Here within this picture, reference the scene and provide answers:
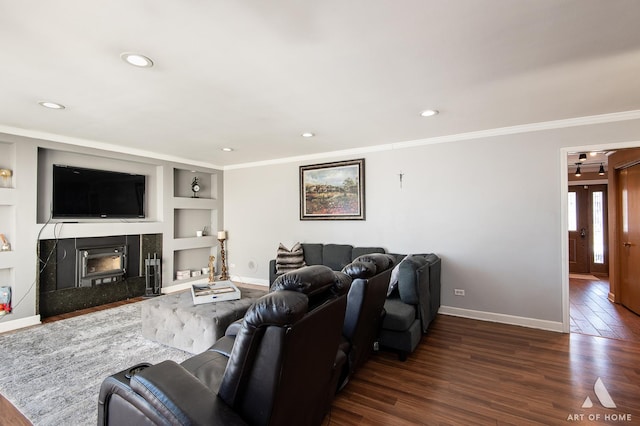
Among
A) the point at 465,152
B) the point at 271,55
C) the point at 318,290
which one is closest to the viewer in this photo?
the point at 318,290

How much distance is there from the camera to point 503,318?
3.88 m

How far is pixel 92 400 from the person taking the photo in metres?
2.28

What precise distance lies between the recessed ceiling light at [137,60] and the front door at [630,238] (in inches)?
225

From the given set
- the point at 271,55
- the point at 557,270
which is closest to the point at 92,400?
the point at 271,55

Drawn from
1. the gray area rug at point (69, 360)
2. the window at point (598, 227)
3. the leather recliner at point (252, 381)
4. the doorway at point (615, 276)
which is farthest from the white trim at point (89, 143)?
the window at point (598, 227)

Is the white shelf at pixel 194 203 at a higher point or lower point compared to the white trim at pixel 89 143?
lower

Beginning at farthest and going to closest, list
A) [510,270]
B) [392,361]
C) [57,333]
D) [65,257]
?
[65,257], [510,270], [57,333], [392,361]

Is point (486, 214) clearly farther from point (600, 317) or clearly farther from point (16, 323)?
point (16, 323)

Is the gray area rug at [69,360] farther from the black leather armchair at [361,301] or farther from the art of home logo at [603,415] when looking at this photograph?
the art of home logo at [603,415]

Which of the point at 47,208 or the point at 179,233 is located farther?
the point at 179,233

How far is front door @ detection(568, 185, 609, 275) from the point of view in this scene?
23.1ft

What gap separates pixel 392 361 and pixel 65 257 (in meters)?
4.66

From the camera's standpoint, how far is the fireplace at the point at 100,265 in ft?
15.0

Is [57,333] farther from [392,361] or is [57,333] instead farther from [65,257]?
[392,361]
